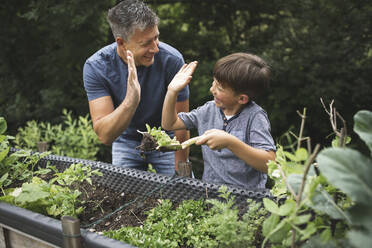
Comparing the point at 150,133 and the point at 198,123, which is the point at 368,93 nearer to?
the point at 198,123

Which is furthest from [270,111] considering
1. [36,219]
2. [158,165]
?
[36,219]

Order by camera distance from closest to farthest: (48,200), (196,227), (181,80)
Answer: (196,227) < (48,200) < (181,80)

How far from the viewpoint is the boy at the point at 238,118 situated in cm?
194

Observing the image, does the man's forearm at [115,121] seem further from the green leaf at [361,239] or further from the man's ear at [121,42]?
the green leaf at [361,239]

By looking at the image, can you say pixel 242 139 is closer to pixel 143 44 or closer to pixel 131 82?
pixel 131 82

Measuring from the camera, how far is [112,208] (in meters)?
1.89

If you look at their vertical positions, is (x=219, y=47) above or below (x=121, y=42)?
below

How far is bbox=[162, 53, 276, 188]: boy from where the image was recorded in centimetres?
194

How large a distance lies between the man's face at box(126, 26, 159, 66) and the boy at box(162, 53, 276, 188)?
440 mm

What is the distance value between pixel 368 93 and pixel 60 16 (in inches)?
187

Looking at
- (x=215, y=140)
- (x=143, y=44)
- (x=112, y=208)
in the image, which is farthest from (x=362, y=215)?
(x=143, y=44)

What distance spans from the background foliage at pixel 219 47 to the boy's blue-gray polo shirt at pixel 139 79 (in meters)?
2.04

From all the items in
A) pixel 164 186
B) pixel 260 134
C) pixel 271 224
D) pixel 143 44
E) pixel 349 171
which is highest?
pixel 143 44

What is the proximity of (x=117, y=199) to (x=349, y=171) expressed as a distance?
1.41m
